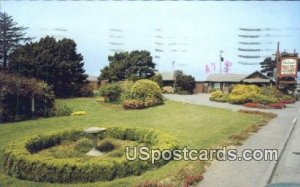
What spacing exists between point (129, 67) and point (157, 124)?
5.78 metres

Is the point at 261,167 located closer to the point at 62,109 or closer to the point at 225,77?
the point at 62,109

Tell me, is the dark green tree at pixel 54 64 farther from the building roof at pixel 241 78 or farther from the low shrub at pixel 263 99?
the building roof at pixel 241 78

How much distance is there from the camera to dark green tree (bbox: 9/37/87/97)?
14844 mm

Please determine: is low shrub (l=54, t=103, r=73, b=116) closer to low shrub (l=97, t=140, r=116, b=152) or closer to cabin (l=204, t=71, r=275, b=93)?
low shrub (l=97, t=140, r=116, b=152)

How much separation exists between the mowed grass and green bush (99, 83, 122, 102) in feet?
2.01

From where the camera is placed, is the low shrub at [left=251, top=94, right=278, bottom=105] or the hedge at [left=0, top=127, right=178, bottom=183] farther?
the low shrub at [left=251, top=94, right=278, bottom=105]

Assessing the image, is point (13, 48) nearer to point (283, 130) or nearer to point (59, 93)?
point (59, 93)

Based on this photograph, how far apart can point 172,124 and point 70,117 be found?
735 centimetres

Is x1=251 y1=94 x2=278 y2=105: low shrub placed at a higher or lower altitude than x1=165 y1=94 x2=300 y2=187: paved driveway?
higher

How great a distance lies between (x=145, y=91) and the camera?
97.2ft

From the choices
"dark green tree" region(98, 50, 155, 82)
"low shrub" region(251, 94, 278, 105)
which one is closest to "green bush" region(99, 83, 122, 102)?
"dark green tree" region(98, 50, 155, 82)

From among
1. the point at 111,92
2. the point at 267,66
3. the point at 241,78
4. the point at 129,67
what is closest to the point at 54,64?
the point at 111,92

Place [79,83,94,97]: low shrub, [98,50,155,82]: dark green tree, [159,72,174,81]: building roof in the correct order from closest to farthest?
[79,83,94,97]: low shrub, [98,50,155,82]: dark green tree, [159,72,174,81]: building roof

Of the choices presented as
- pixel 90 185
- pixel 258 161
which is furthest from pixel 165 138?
pixel 90 185
